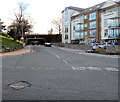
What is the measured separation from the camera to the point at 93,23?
47406 millimetres

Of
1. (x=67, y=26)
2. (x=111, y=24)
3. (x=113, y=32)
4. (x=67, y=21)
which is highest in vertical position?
(x=67, y=21)

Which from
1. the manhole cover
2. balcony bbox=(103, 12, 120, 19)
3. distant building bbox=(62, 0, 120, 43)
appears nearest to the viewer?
the manhole cover

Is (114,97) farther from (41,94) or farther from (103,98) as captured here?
(41,94)

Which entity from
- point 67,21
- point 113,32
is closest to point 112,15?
point 113,32

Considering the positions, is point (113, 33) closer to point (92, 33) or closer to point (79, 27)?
point (92, 33)

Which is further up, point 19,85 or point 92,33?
point 92,33

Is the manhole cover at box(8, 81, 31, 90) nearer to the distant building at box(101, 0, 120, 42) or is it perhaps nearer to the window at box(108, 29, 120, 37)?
the distant building at box(101, 0, 120, 42)

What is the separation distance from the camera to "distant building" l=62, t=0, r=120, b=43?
3934 cm

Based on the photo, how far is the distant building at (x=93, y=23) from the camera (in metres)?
39.3

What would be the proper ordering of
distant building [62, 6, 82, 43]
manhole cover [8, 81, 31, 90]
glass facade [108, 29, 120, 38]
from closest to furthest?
manhole cover [8, 81, 31, 90]
glass facade [108, 29, 120, 38]
distant building [62, 6, 82, 43]

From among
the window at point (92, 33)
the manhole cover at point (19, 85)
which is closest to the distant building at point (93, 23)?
the window at point (92, 33)

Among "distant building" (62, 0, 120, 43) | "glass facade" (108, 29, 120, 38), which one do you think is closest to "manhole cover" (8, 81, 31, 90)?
"distant building" (62, 0, 120, 43)

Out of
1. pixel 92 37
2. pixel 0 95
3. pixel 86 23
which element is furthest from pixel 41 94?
pixel 86 23

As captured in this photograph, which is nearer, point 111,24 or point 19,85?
point 19,85
